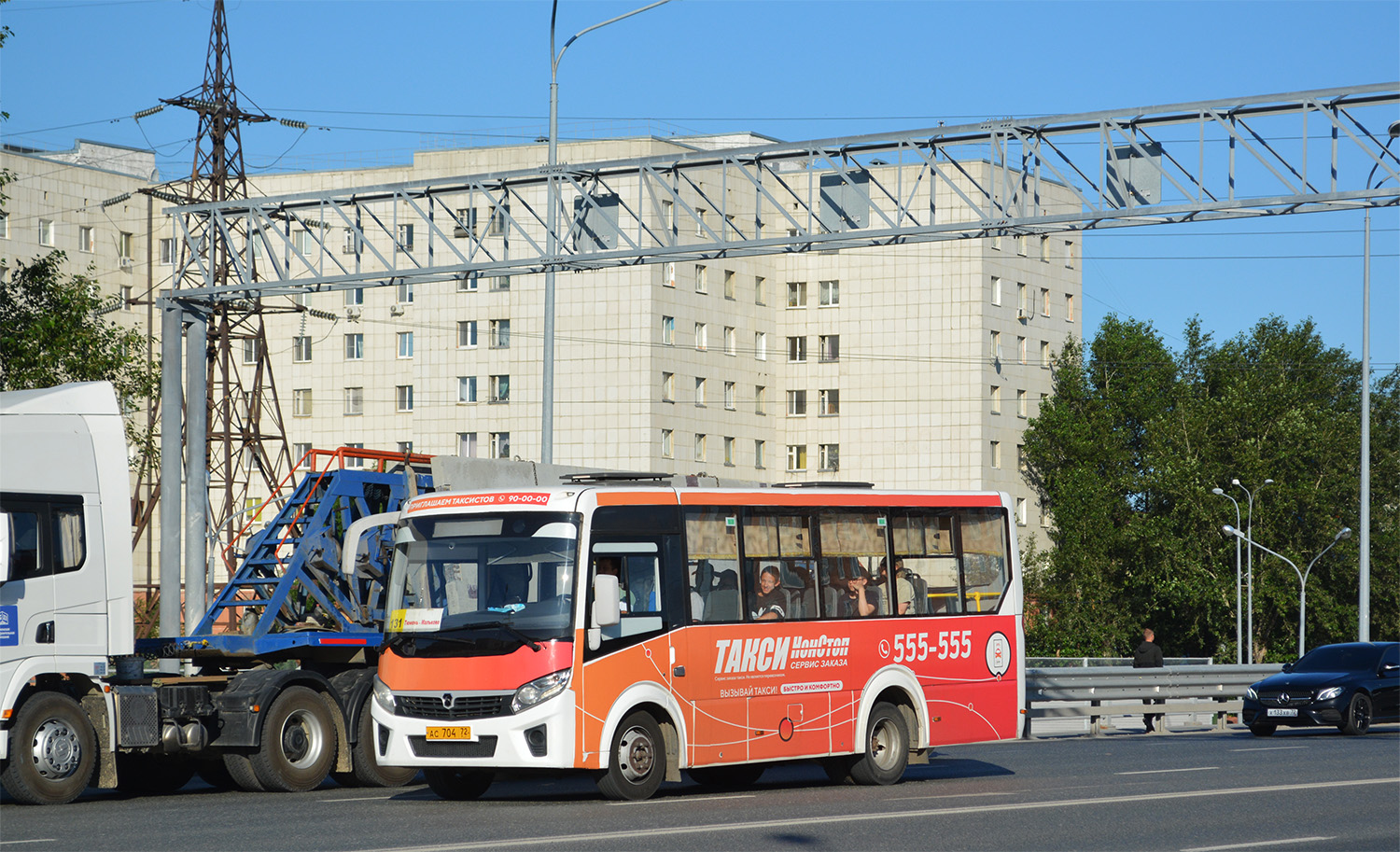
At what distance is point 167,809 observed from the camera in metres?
14.8

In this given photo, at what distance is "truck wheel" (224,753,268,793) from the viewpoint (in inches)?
645

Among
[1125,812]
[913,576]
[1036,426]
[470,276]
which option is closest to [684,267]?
[1036,426]

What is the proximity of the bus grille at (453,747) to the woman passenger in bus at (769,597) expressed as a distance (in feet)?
9.39

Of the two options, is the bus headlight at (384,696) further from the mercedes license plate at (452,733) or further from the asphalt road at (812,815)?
the asphalt road at (812,815)

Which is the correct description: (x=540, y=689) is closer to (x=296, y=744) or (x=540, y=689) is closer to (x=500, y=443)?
(x=296, y=744)

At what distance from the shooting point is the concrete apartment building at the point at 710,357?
64750mm

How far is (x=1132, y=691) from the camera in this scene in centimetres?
2922

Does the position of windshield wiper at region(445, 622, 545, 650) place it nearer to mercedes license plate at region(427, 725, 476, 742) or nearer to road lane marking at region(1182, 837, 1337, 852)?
mercedes license plate at region(427, 725, 476, 742)

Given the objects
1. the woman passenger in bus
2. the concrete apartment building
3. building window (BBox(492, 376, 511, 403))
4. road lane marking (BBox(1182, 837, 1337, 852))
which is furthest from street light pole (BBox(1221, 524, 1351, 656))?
road lane marking (BBox(1182, 837, 1337, 852))

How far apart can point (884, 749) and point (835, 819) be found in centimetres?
390

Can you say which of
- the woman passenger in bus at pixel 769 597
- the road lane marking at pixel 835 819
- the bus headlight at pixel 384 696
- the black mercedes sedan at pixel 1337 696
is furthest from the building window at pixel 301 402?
the road lane marking at pixel 835 819

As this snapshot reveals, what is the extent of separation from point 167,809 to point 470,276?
12081 millimetres

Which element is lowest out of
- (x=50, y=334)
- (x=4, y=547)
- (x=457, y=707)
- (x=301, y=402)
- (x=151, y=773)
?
(x=151, y=773)

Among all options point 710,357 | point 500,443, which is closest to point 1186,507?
point 710,357
